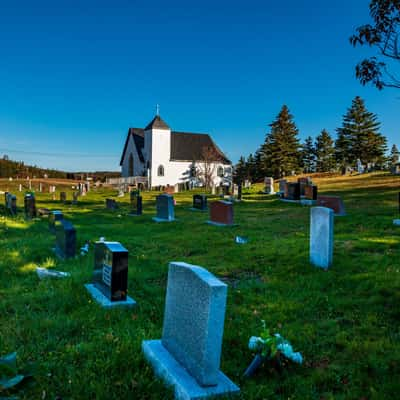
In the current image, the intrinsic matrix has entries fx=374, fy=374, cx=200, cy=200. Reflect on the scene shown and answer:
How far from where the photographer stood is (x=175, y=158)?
177ft

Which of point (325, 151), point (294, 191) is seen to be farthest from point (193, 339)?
point (325, 151)

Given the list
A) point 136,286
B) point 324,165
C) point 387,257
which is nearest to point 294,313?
point 136,286

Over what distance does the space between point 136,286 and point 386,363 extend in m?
4.01

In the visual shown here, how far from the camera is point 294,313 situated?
513cm

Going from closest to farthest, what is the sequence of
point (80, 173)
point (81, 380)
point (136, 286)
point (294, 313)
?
point (81, 380), point (294, 313), point (136, 286), point (80, 173)

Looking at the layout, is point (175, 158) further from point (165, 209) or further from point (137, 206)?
point (165, 209)

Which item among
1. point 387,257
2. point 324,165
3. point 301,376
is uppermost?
point 324,165

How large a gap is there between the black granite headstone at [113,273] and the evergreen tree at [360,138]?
53.6m

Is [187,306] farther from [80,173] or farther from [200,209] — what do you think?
[80,173]

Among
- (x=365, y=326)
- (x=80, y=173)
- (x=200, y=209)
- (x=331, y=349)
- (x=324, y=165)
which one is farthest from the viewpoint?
(x=80, y=173)

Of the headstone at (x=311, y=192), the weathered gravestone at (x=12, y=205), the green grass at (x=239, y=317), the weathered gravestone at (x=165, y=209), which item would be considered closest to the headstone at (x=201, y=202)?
the weathered gravestone at (x=165, y=209)

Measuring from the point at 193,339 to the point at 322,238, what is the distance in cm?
482

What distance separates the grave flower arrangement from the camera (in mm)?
3441

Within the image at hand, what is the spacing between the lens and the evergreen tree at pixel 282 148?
179 feet
